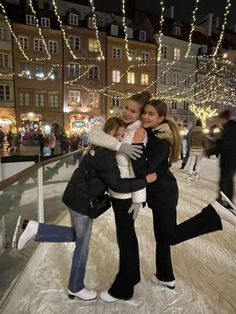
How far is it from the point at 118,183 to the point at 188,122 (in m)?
29.9

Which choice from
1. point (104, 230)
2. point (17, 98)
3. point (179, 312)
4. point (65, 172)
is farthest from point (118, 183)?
point (17, 98)

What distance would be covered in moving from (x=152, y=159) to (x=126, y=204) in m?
0.37

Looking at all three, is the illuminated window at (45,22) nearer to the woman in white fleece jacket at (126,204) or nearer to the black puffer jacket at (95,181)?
the woman in white fleece jacket at (126,204)

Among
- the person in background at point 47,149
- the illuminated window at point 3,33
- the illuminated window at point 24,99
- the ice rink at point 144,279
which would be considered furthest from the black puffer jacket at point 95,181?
the illuminated window at point 3,33

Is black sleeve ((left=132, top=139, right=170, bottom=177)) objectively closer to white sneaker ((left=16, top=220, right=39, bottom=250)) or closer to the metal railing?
white sneaker ((left=16, top=220, right=39, bottom=250))

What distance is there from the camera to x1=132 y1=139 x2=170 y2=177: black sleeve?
6.27 feet

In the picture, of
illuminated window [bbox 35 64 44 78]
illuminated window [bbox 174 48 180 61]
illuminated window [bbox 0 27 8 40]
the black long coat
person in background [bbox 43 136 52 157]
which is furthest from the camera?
illuminated window [bbox 174 48 180 61]

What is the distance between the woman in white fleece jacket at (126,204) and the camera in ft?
6.12

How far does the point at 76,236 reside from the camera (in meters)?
2.11

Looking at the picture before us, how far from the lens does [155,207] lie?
2.15m

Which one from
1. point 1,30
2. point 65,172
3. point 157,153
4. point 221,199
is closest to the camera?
point 157,153

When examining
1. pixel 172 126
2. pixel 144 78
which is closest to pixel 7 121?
pixel 144 78

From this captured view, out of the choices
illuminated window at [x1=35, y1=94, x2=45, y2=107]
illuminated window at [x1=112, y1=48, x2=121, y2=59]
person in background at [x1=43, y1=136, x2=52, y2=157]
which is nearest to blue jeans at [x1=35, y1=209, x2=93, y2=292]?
person in background at [x1=43, y1=136, x2=52, y2=157]

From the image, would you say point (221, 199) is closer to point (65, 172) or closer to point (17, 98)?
point (65, 172)
